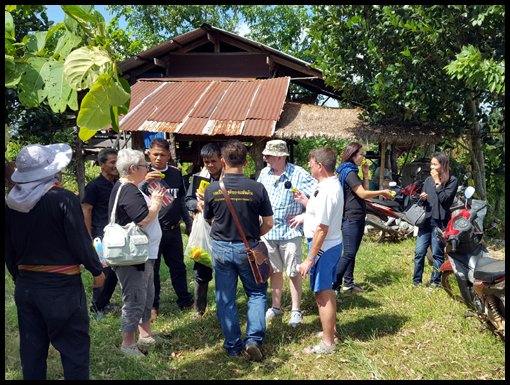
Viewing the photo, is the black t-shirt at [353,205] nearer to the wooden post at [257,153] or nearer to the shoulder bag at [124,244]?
the shoulder bag at [124,244]

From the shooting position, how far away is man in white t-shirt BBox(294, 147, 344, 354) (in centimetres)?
348

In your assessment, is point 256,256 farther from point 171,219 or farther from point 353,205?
point 353,205

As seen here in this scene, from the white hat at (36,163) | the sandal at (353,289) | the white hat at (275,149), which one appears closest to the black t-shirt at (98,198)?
the white hat at (36,163)

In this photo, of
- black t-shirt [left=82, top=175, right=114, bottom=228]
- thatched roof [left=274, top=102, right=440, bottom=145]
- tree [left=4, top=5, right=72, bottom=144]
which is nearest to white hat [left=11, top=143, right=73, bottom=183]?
black t-shirt [left=82, top=175, right=114, bottom=228]

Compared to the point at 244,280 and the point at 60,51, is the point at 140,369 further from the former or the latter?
the point at 60,51

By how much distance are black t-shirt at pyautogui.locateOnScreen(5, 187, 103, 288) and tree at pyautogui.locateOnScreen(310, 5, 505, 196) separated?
6.17 metres

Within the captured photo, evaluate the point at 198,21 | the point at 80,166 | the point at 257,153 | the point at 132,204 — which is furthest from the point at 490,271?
the point at 198,21

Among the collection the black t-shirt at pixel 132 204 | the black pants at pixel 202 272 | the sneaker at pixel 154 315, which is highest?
the black t-shirt at pixel 132 204

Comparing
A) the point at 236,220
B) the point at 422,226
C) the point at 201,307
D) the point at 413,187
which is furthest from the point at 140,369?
the point at 413,187

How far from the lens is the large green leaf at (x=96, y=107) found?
78.5 inches

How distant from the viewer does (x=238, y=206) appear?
350cm

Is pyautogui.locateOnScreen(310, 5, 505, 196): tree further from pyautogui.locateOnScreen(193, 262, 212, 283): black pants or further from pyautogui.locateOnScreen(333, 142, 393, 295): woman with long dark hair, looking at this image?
pyautogui.locateOnScreen(193, 262, 212, 283): black pants

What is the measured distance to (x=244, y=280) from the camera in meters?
3.64

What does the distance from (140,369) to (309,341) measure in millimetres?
1644
